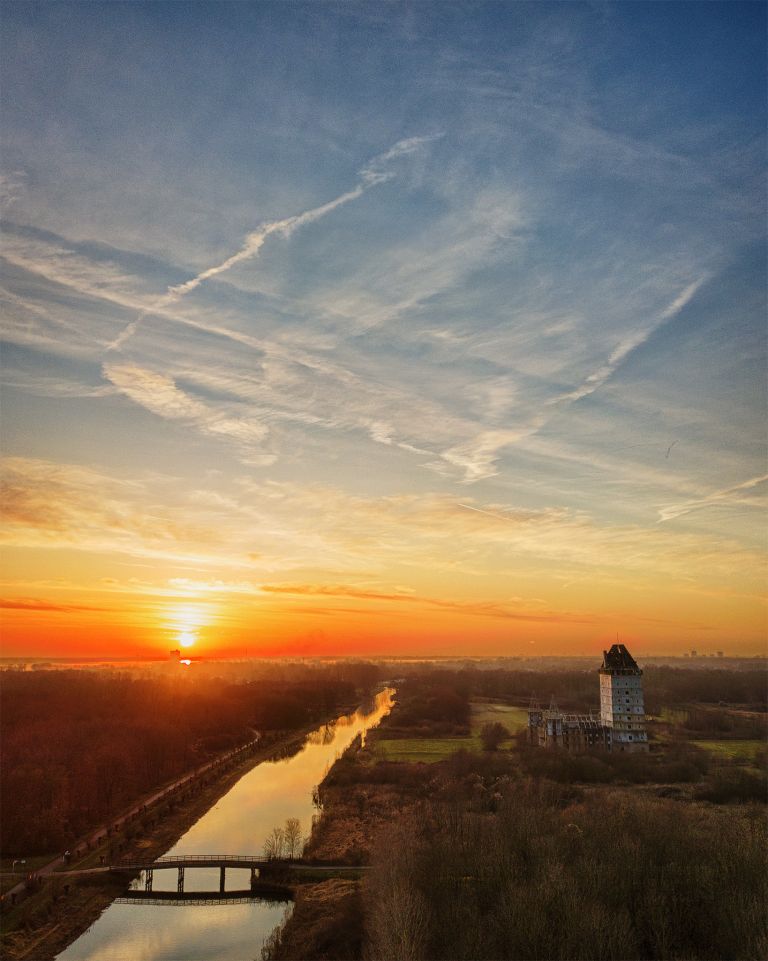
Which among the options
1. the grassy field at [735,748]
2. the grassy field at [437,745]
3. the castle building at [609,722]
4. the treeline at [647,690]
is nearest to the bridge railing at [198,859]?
the grassy field at [437,745]

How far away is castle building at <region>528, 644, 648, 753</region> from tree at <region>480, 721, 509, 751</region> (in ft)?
10.3

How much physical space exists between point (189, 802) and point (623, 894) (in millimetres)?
39592

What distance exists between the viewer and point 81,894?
105 ft

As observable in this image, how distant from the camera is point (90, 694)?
268ft

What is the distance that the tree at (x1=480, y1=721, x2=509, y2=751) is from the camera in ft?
211

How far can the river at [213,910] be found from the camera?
26.9 metres

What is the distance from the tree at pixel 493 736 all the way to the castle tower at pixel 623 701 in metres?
10.5

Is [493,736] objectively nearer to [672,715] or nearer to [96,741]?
[96,741]

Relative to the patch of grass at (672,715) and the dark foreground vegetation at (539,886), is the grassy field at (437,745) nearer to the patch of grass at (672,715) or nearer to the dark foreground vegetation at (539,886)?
the patch of grass at (672,715)

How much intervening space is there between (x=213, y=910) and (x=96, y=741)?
1195 inches

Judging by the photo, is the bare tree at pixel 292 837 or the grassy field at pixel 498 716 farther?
the grassy field at pixel 498 716

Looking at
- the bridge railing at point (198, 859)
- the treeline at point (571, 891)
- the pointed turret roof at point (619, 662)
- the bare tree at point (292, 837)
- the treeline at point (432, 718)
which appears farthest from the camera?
the treeline at point (432, 718)

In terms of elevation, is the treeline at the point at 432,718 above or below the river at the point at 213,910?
above

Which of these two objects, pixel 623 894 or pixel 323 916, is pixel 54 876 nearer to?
pixel 323 916
